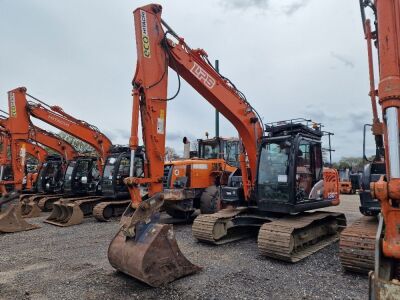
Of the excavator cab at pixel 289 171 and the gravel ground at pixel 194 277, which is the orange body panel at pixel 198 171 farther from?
the excavator cab at pixel 289 171

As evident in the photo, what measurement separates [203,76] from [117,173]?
5401 millimetres

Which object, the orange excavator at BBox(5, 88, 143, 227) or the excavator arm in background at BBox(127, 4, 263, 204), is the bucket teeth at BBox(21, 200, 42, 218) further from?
the excavator arm in background at BBox(127, 4, 263, 204)

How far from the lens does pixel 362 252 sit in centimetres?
459

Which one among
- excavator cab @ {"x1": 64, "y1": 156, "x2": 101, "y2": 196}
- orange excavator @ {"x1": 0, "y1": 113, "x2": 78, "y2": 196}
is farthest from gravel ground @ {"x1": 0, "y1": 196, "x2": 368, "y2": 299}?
orange excavator @ {"x1": 0, "y1": 113, "x2": 78, "y2": 196}

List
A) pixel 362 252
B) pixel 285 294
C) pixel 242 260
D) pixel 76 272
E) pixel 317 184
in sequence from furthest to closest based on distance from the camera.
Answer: pixel 317 184 → pixel 242 260 → pixel 76 272 → pixel 362 252 → pixel 285 294

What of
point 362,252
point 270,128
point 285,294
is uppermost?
point 270,128

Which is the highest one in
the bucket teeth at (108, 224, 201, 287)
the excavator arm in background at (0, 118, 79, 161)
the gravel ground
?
the excavator arm in background at (0, 118, 79, 161)

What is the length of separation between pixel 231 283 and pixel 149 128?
282 cm

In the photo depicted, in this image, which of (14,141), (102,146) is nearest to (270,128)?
(102,146)

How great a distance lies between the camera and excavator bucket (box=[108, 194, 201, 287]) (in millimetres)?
4410

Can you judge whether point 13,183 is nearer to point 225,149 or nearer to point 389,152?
point 225,149

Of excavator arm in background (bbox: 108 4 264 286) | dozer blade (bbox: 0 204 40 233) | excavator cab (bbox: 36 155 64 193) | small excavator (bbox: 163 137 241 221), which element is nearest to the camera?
excavator arm in background (bbox: 108 4 264 286)

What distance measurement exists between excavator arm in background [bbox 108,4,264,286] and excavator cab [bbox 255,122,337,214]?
2.34 feet

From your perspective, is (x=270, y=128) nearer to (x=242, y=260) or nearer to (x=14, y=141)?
(x=242, y=260)
